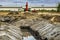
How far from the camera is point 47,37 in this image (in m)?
12.1

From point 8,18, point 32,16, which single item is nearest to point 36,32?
point 8,18

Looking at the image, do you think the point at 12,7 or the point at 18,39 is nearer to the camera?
the point at 18,39

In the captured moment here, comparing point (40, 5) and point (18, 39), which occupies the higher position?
point (18, 39)

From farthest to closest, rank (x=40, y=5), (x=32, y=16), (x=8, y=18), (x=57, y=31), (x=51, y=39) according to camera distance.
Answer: (x=40, y=5) → (x=32, y=16) → (x=8, y=18) → (x=57, y=31) → (x=51, y=39)

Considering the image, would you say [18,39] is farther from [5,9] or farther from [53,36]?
[5,9]

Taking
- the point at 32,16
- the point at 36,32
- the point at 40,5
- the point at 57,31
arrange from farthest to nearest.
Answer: the point at 40,5 → the point at 32,16 → the point at 36,32 → the point at 57,31

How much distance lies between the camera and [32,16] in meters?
22.7

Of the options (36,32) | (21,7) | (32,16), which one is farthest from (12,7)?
(36,32)

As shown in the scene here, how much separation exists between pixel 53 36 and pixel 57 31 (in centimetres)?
84

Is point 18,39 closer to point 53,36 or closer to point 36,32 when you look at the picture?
point 53,36

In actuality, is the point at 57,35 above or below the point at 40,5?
above

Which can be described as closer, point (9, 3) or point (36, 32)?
point (36, 32)

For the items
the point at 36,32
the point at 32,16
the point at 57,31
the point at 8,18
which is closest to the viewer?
the point at 57,31

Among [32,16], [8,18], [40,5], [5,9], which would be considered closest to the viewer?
[8,18]
